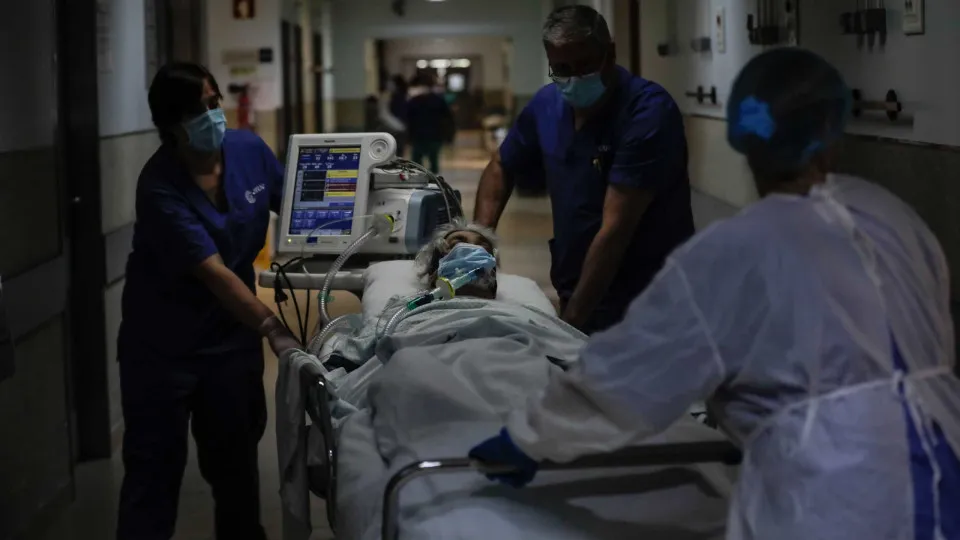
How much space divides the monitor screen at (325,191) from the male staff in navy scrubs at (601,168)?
546mm

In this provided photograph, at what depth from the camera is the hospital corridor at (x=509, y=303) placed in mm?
1412

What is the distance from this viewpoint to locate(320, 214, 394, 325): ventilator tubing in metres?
2.95

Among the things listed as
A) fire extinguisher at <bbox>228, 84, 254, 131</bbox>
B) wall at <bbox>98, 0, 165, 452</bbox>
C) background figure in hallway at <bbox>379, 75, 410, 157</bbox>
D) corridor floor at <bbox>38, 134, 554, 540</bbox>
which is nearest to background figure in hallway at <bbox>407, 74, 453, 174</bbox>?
background figure in hallway at <bbox>379, 75, 410, 157</bbox>

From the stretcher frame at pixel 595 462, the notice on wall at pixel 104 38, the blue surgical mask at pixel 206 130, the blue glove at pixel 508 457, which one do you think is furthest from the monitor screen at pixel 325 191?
the blue glove at pixel 508 457

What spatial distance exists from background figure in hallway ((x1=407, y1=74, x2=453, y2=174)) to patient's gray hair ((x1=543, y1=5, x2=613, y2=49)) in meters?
9.99

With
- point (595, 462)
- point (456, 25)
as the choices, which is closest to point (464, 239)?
point (595, 462)

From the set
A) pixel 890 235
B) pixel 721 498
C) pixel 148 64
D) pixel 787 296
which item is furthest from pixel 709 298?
pixel 148 64

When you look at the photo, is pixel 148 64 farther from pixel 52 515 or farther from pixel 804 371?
pixel 804 371

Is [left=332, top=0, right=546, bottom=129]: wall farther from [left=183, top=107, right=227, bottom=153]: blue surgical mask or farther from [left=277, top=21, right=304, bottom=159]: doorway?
[left=183, top=107, right=227, bottom=153]: blue surgical mask

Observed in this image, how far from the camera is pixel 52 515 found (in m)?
3.51

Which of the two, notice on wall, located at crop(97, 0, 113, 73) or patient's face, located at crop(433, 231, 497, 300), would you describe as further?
notice on wall, located at crop(97, 0, 113, 73)

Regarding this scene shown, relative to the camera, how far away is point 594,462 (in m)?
1.64

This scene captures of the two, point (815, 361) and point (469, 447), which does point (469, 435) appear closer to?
point (469, 447)

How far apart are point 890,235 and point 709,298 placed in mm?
237
